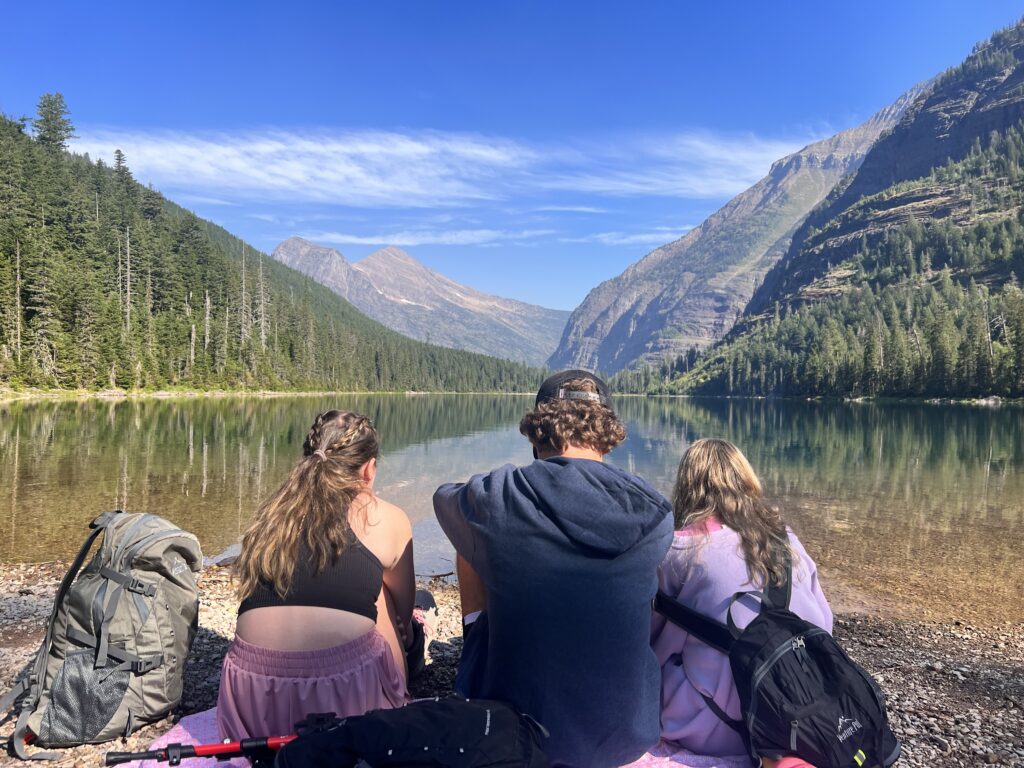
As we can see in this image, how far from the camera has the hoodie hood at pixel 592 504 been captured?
2748mm

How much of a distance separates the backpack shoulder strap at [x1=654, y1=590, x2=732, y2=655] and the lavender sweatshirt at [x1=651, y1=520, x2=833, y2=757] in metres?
0.04

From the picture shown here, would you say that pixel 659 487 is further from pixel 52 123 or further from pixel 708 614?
pixel 52 123

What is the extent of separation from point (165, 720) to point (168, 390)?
7640cm

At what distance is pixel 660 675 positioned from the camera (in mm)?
3461

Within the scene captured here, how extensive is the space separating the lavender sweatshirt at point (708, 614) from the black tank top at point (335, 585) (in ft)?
5.40

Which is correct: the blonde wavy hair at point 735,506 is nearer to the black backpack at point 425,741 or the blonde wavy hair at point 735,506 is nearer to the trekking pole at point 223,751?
the black backpack at point 425,741

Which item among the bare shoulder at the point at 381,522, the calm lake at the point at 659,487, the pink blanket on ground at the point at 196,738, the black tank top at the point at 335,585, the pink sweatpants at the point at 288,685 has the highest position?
the bare shoulder at the point at 381,522

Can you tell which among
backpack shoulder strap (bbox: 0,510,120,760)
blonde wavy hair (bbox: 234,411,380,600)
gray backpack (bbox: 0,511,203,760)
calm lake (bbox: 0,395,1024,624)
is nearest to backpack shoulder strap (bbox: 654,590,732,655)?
blonde wavy hair (bbox: 234,411,380,600)

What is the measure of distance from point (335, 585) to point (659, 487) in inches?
879

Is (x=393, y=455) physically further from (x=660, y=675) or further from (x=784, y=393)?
(x=784, y=393)

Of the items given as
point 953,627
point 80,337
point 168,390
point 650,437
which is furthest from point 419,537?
point 168,390

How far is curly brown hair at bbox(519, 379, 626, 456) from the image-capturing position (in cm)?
325

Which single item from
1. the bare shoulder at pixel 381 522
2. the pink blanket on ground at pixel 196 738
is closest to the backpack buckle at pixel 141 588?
the pink blanket on ground at pixel 196 738

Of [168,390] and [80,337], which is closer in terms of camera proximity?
[80,337]
